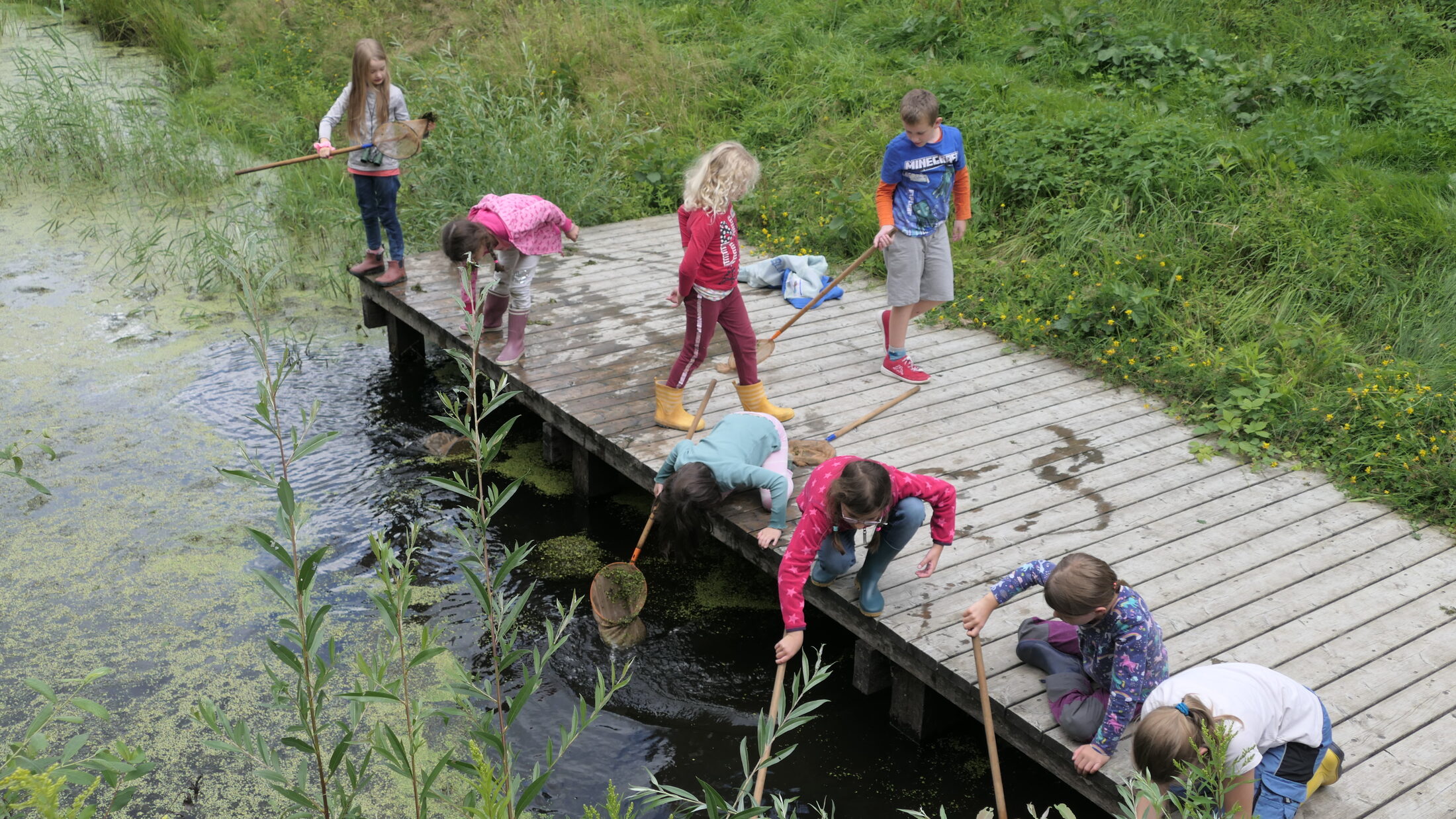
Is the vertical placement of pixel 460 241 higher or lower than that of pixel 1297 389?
higher

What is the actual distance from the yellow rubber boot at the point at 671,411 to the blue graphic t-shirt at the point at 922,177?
1.24m

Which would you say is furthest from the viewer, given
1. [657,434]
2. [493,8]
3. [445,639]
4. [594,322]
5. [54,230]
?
[493,8]

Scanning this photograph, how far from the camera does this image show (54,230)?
784 centimetres

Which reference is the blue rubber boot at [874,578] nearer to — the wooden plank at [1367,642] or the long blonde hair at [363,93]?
the wooden plank at [1367,642]

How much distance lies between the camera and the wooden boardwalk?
10.4 ft

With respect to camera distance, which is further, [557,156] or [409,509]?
[557,156]

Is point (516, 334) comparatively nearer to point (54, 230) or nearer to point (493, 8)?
point (54, 230)

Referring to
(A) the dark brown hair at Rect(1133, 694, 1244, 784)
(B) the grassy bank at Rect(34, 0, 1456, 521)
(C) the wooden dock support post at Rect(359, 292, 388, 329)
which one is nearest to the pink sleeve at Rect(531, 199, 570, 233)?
(C) the wooden dock support post at Rect(359, 292, 388, 329)

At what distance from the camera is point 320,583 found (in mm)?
4492

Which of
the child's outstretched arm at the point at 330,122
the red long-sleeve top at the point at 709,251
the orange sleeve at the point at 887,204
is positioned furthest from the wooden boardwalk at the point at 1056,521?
the child's outstretched arm at the point at 330,122

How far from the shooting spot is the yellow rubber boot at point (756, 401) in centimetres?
470

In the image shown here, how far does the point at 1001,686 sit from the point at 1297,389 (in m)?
2.51

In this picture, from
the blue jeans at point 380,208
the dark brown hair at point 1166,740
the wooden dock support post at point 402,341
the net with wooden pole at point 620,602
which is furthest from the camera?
the wooden dock support post at point 402,341


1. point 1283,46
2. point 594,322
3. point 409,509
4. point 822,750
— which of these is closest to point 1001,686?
point 822,750
